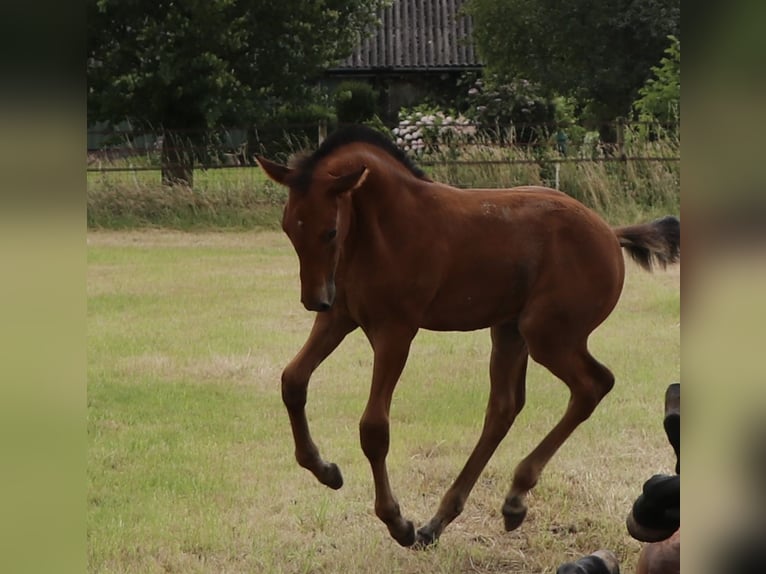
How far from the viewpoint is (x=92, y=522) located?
10.6ft

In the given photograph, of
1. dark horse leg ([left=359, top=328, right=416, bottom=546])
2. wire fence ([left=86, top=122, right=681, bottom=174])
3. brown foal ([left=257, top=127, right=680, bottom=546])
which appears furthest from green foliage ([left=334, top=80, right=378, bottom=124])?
dark horse leg ([left=359, top=328, right=416, bottom=546])

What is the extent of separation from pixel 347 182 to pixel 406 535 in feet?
3.40

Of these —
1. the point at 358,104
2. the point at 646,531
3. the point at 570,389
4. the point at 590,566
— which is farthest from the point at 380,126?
the point at 646,531

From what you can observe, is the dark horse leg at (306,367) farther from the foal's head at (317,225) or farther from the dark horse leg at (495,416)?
the dark horse leg at (495,416)

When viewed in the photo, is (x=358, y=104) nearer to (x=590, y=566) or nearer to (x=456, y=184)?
(x=456, y=184)

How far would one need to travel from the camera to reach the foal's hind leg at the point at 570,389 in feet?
8.86

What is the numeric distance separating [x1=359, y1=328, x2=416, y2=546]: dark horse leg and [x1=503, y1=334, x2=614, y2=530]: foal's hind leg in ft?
1.30

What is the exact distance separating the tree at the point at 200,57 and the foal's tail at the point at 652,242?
9.42m

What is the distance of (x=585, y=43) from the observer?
49.0 ft

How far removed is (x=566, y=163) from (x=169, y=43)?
635 cm

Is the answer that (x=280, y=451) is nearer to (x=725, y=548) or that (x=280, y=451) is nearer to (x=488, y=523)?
(x=488, y=523)

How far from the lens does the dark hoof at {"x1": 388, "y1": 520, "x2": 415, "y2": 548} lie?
2.70 meters

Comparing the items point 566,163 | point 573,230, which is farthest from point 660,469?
point 566,163

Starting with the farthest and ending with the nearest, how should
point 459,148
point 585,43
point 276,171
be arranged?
point 585,43, point 459,148, point 276,171
